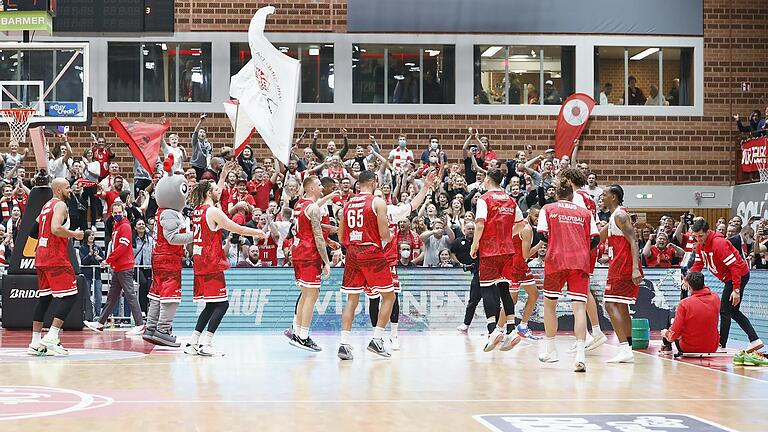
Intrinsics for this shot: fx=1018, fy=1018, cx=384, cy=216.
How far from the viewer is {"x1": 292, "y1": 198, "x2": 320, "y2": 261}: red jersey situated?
13.4m

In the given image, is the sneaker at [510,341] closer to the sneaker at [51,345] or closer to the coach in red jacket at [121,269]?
the sneaker at [51,345]

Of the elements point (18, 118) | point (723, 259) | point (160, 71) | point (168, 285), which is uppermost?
point (160, 71)

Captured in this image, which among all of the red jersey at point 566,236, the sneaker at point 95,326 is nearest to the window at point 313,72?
the sneaker at point 95,326

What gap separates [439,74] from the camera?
29188 millimetres

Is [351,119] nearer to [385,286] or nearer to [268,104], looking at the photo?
[268,104]

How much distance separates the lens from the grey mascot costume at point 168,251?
1345cm

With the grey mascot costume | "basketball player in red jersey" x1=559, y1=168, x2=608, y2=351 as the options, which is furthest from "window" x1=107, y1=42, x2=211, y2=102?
"basketball player in red jersey" x1=559, y1=168, x2=608, y2=351

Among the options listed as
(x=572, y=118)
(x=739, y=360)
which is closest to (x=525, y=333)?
(x=739, y=360)

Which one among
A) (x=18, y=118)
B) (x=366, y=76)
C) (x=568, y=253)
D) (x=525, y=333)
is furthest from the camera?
(x=366, y=76)

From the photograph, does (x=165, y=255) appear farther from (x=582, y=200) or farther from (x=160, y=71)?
(x=160, y=71)

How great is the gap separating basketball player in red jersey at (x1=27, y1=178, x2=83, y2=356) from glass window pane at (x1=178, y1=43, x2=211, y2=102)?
16039 mm

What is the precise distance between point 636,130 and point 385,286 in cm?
1859

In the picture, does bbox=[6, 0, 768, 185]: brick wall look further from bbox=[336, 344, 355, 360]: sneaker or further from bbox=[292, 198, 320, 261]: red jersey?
bbox=[336, 344, 355, 360]: sneaker

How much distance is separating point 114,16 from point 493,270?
1846 cm
